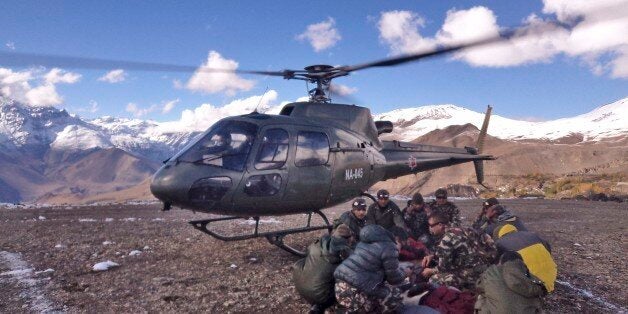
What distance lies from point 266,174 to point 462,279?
12.2 ft

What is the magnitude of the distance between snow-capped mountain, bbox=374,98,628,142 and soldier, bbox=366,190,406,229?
12377 cm

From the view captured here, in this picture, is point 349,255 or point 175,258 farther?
point 175,258

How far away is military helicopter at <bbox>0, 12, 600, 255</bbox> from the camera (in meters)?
7.02

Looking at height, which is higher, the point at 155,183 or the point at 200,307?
the point at 155,183

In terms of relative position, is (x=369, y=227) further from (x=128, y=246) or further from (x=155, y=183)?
(x=128, y=246)

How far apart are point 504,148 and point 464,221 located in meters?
65.7

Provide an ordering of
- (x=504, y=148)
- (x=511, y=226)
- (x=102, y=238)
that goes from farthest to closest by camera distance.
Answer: (x=504, y=148), (x=102, y=238), (x=511, y=226)

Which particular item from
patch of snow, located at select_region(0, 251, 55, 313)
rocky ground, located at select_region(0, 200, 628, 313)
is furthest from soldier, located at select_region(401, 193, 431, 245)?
patch of snow, located at select_region(0, 251, 55, 313)

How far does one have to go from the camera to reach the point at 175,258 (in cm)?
893

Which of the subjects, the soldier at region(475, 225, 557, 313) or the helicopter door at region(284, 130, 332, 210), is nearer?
the soldier at region(475, 225, 557, 313)

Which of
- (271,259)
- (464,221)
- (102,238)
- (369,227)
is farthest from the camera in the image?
(464,221)

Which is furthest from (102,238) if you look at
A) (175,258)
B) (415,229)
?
(415,229)

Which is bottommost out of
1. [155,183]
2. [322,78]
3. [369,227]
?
[369,227]

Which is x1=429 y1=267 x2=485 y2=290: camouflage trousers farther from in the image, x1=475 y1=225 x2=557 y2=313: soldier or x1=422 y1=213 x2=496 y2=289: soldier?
x1=475 y1=225 x2=557 y2=313: soldier
